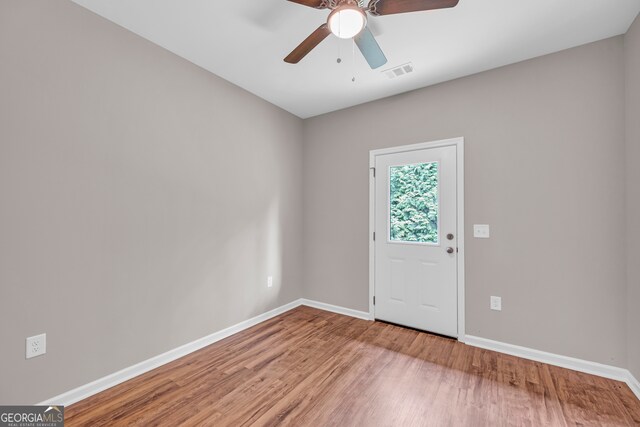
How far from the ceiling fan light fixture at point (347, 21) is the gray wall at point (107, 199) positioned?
5.46 feet

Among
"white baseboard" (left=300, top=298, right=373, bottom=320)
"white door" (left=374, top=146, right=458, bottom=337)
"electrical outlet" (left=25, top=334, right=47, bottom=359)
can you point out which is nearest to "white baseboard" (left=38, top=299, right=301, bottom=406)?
"electrical outlet" (left=25, top=334, right=47, bottom=359)

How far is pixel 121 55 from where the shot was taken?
207 cm

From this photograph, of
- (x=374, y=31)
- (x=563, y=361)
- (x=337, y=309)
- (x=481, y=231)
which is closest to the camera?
(x=374, y=31)

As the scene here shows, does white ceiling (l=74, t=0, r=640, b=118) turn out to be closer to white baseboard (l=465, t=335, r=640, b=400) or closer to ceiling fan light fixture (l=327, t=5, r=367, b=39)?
ceiling fan light fixture (l=327, t=5, r=367, b=39)

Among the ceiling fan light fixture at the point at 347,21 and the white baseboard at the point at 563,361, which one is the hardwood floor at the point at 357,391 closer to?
the white baseboard at the point at 563,361

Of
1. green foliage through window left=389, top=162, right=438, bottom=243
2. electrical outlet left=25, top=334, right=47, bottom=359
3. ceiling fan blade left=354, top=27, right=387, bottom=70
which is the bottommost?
electrical outlet left=25, top=334, right=47, bottom=359

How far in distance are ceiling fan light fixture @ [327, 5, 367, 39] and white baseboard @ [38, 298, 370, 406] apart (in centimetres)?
275

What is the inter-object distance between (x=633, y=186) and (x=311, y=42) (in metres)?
2.49

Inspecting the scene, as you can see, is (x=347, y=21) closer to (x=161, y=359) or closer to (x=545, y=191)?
(x=545, y=191)

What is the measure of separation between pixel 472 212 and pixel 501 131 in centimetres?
80

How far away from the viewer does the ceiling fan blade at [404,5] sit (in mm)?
1363

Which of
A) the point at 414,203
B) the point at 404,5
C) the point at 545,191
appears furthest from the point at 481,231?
the point at 404,5

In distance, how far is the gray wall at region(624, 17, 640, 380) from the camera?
6.22 feet

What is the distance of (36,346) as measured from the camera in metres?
1.67
